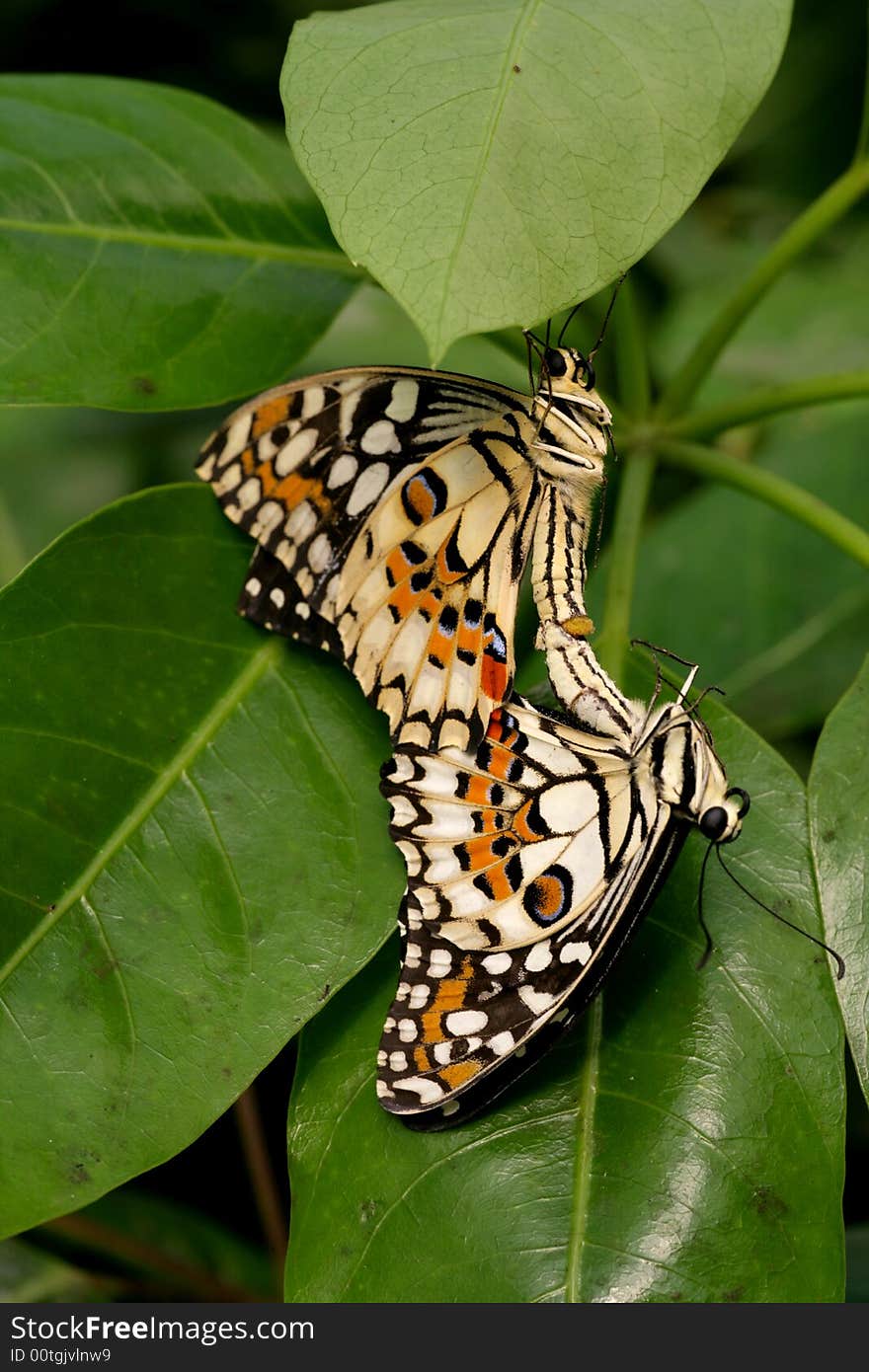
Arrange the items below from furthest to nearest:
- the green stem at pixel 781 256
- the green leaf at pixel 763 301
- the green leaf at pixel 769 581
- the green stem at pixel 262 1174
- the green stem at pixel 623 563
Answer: the green leaf at pixel 763 301 < the green leaf at pixel 769 581 < the green stem at pixel 262 1174 < the green stem at pixel 781 256 < the green stem at pixel 623 563

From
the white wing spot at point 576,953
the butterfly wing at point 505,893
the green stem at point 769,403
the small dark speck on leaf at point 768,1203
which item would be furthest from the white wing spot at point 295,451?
the small dark speck on leaf at point 768,1203

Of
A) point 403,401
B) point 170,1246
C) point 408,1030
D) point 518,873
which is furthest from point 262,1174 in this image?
point 403,401

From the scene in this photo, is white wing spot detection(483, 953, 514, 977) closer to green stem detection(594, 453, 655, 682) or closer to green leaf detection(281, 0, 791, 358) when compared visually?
green stem detection(594, 453, 655, 682)

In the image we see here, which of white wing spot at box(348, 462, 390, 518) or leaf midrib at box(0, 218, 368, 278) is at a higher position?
leaf midrib at box(0, 218, 368, 278)

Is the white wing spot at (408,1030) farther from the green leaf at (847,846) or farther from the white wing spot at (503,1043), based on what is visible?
the green leaf at (847,846)

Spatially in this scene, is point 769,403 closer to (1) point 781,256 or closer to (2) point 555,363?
(1) point 781,256

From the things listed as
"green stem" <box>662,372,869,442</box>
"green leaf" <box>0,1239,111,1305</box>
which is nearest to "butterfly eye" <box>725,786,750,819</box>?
"green stem" <box>662,372,869,442</box>
